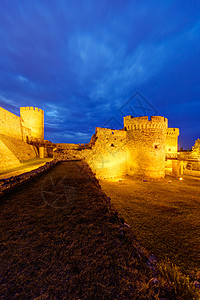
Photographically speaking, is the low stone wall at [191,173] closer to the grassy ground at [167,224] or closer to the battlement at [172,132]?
the battlement at [172,132]

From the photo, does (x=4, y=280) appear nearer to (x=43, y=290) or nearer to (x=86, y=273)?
(x=43, y=290)

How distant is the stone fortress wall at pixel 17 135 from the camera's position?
Result: 29.2 ft

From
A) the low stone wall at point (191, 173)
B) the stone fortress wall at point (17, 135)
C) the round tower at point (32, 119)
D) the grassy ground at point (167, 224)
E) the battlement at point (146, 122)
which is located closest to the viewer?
the grassy ground at point (167, 224)

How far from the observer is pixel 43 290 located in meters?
1.06

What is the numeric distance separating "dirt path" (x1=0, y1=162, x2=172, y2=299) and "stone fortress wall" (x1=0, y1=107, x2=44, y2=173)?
750cm

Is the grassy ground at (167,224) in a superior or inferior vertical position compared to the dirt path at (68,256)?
inferior

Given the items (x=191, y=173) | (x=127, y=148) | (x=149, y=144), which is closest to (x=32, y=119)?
(x=127, y=148)

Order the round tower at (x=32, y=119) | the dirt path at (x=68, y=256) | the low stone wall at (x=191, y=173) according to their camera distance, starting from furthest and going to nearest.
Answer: the round tower at (x=32, y=119) < the low stone wall at (x=191, y=173) < the dirt path at (x=68, y=256)

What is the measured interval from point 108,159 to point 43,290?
12751mm

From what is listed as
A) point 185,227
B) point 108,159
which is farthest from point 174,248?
point 108,159

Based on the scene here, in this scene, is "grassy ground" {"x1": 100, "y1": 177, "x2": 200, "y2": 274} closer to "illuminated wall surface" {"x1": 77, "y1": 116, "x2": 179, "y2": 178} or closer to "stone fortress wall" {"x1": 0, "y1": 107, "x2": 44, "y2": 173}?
"illuminated wall surface" {"x1": 77, "y1": 116, "x2": 179, "y2": 178}

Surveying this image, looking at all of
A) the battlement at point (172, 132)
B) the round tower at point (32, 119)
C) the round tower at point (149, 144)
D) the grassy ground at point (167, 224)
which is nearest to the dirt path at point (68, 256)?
the grassy ground at point (167, 224)

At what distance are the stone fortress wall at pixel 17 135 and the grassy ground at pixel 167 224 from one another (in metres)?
8.57

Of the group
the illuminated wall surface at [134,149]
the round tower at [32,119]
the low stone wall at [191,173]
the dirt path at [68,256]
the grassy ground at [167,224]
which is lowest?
the grassy ground at [167,224]
